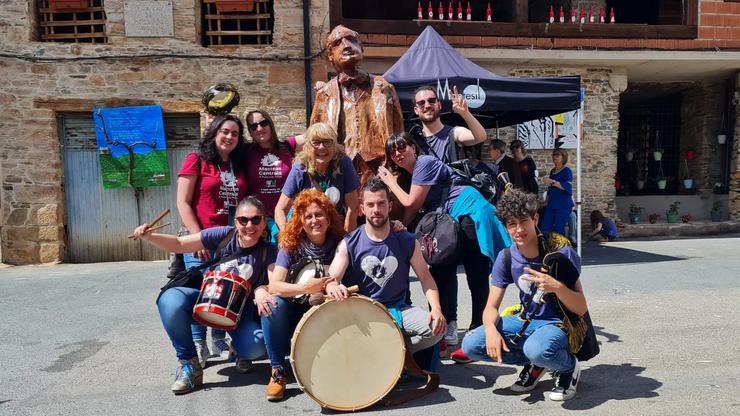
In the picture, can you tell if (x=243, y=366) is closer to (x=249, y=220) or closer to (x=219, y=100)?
(x=249, y=220)

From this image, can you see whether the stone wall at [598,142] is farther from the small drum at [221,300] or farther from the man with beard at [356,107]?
the small drum at [221,300]

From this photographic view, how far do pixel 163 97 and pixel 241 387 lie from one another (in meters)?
6.47


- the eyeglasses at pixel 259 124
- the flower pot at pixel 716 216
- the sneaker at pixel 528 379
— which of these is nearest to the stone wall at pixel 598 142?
the flower pot at pixel 716 216

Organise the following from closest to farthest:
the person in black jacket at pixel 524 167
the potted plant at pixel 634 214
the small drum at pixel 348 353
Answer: the small drum at pixel 348 353 → the person in black jacket at pixel 524 167 → the potted plant at pixel 634 214

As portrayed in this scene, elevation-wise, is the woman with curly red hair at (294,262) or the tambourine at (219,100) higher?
the tambourine at (219,100)

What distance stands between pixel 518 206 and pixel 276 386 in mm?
1623

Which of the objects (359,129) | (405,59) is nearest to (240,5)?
(405,59)

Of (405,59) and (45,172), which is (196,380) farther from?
(45,172)

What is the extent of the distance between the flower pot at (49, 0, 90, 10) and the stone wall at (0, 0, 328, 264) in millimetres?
288

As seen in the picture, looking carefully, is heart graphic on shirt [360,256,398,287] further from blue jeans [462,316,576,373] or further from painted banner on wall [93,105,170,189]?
painted banner on wall [93,105,170,189]

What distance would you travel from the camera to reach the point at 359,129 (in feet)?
12.7

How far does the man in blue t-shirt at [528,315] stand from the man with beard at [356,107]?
136 cm

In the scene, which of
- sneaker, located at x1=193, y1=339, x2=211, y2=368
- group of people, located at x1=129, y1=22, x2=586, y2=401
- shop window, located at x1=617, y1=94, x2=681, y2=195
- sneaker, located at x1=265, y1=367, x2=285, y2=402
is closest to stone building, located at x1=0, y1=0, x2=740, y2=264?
shop window, located at x1=617, y1=94, x2=681, y2=195

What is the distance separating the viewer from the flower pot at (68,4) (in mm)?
8289
